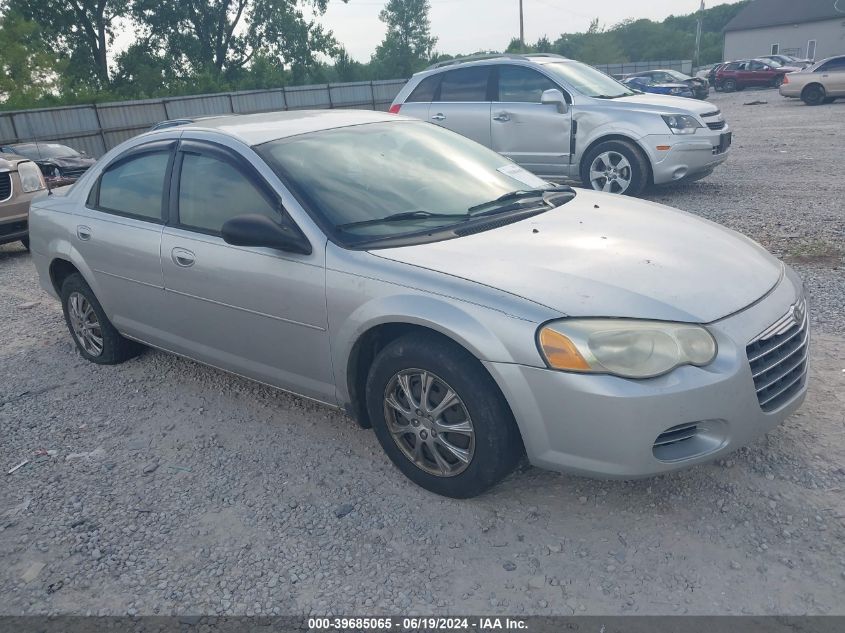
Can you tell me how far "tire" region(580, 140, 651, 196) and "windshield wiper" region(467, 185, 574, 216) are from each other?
195 inches

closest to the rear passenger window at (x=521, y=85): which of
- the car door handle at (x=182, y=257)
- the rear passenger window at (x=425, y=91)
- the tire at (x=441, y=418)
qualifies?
the rear passenger window at (x=425, y=91)

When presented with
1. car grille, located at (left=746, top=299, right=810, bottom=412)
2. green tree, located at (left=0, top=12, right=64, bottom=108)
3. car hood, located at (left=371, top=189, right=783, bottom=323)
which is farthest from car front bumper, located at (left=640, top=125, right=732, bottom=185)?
green tree, located at (left=0, top=12, right=64, bottom=108)

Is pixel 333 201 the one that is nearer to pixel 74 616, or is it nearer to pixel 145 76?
pixel 74 616

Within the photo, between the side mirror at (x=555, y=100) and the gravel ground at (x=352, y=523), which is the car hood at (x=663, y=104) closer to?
the side mirror at (x=555, y=100)

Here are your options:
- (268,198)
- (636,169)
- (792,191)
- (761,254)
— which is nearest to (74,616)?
(268,198)

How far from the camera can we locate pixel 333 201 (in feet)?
11.1

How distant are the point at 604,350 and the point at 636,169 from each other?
6.70m

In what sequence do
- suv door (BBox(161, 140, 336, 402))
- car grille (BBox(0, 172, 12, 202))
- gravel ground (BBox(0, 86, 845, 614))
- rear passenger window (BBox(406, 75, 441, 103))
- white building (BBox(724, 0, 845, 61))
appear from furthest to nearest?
1. white building (BBox(724, 0, 845, 61))
2. rear passenger window (BBox(406, 75, 441, 103))
3. car grille (BBox(0, 172, 12, 202))
4. suv door (BBox(161, 140, 336, 402))
5. gravel ground (BBox(0, 86, 845, 614))

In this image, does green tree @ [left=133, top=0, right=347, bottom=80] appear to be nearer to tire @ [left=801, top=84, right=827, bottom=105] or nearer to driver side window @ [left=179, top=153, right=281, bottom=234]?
tire @ [left=801, top=84, right=827, bottom=105]

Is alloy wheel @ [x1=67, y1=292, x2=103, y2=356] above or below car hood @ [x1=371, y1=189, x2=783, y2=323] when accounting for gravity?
below

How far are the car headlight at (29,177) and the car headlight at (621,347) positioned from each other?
8.12 meters

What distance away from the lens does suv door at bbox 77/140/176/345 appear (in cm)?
408

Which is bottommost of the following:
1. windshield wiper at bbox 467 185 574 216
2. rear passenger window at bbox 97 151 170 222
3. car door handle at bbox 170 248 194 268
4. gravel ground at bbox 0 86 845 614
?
gravel ground at bbox 0 86 845 614

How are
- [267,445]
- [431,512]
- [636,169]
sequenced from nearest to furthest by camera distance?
[431,512] → [267,445] → [636,169]
